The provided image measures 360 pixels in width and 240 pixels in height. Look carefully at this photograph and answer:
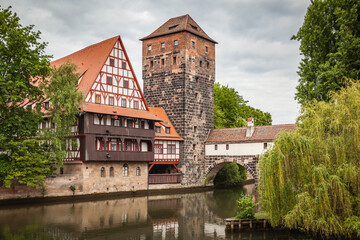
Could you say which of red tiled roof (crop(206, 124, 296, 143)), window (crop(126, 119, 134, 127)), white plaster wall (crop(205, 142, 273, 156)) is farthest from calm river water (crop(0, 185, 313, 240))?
red tiled roof (crop(206, 124, 296, 143))

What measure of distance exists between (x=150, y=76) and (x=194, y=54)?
218 inches

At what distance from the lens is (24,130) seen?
91.5 ft

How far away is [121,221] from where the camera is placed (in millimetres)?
21672

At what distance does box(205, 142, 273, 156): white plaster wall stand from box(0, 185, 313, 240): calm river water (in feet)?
28.8

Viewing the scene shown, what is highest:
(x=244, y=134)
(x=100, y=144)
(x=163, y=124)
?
(x=163, y=124)

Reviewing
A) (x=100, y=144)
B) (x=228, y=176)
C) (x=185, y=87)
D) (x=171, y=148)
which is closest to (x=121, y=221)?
(x=100, y=144)

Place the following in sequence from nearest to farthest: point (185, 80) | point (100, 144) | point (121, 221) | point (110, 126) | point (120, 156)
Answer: point (121, 221), point (100, 144), point (110, 126), point (120, 156), point (185, 80)

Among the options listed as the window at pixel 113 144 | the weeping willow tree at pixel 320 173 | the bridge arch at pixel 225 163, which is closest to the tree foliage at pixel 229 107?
the bridge arch at pixel 225 163

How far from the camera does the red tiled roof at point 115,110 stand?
31.9m

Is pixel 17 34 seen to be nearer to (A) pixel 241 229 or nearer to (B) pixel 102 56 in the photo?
(B) pixel 102 56

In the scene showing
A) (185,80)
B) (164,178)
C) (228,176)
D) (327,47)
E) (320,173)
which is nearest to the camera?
(320,173)

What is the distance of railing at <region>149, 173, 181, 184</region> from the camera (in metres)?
38.3

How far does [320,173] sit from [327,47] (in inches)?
562

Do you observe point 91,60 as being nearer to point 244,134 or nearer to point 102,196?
point 102,196
